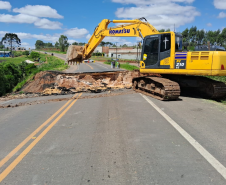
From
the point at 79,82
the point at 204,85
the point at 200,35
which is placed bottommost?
the point at 79,82

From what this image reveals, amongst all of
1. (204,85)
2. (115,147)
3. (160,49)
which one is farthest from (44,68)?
(115,147)

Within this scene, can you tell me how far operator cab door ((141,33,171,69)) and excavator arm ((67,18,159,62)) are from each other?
0.99 metres

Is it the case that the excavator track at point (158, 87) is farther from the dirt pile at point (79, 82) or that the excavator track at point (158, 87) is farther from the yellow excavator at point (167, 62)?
the dirt pile at point (79, 82)

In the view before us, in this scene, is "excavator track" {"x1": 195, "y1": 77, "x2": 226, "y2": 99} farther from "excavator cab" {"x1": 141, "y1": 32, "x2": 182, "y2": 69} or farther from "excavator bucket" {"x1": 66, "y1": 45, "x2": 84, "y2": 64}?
"excavator bucket" {"x1": 66, "y1": 45, "x2": 84, "y2": 64}

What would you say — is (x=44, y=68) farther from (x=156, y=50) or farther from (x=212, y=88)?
(x=212, y=88)

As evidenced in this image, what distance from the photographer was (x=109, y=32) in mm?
12969

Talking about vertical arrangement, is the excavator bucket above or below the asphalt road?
above

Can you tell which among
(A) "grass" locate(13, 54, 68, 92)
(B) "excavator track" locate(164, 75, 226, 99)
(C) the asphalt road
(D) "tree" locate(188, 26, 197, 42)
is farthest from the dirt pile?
(D) "tree" locate(188, 26, 197, 42)

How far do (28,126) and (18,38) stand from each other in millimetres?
154565

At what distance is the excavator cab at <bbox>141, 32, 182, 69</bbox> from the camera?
10.1 metres

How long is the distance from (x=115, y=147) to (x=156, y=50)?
24.1ft

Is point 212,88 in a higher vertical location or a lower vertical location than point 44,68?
lower

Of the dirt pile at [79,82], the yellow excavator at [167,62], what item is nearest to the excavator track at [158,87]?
the yellow excavator at [167,62]

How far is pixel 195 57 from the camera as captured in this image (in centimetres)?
930
